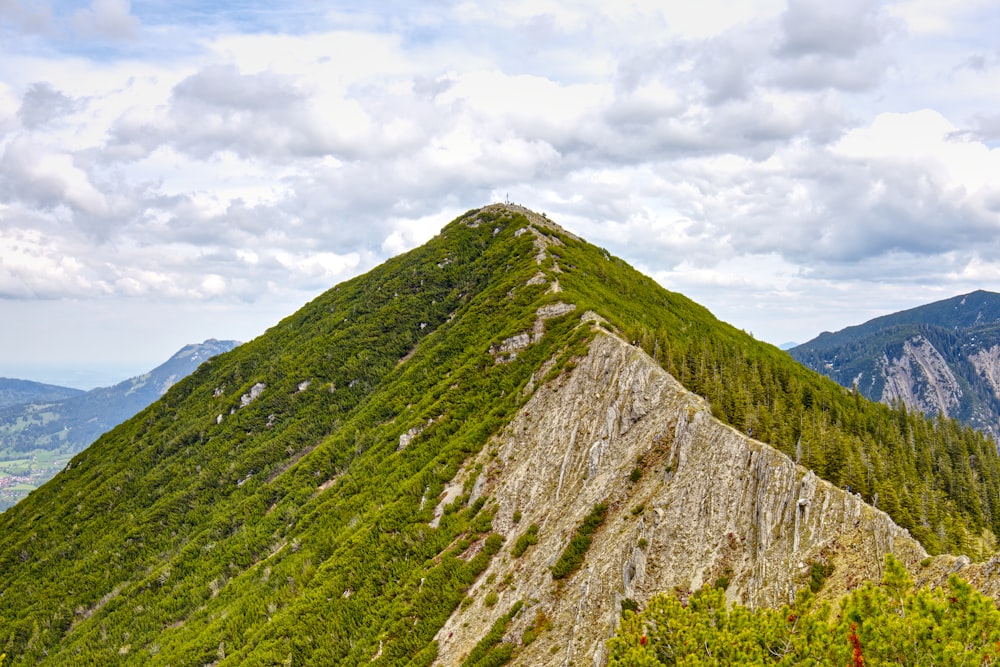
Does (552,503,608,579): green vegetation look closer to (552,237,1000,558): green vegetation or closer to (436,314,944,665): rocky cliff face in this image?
(436,314,944,665): rocky cliff face

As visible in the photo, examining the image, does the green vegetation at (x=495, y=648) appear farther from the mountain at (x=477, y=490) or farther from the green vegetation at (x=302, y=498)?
the green vegetation at (x=302, y=498)

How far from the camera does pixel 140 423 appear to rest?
141 metres

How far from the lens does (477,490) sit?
58.6 m

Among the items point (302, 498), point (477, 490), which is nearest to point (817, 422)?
point (477, 490)

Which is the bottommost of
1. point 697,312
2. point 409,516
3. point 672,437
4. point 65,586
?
point 65,586

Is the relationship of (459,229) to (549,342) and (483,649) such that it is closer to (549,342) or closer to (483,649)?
(549,342)

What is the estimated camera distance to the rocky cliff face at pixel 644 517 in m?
31.0

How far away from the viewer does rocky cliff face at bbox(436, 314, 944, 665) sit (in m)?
31.0

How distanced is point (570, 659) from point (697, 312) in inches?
4452

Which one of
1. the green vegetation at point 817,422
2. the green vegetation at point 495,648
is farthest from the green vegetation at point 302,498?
the green vegetation at point 817,422

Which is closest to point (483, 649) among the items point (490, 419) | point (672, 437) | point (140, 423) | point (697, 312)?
point (672, 437)

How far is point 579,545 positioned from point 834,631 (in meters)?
22.7

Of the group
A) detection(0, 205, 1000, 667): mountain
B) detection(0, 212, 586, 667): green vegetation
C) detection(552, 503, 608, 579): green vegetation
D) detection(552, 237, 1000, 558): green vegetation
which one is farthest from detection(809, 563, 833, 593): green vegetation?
detection(0, 212, 586, 667): green vegetation

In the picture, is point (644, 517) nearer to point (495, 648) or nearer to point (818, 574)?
point (818, 574)
